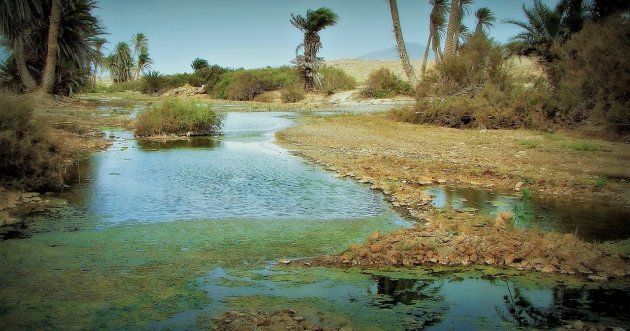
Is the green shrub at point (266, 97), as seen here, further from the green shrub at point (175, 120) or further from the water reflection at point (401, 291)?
the water reflection at point (401, 291)

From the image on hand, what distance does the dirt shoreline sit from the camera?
6082 millimetres

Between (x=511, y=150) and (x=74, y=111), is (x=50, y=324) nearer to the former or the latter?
(x=511, y=150)

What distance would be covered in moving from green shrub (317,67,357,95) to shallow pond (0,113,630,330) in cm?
3889

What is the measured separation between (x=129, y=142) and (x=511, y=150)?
41.6 feet

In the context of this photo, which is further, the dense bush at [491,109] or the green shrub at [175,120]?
the green shrub at [175,120]

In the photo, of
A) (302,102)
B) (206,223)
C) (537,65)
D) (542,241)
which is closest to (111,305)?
(206,223)

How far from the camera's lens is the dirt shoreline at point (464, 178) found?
20.0 ft

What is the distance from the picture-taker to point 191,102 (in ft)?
68.3

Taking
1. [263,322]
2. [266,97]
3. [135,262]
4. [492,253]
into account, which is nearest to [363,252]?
[492,253]

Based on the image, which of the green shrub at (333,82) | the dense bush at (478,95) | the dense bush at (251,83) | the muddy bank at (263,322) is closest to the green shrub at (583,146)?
the dense bush at (478,95)

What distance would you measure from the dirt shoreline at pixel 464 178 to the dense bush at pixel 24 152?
6.17 m

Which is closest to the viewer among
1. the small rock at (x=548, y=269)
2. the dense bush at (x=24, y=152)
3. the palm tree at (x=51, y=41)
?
the small rock at (x=548, y=269)

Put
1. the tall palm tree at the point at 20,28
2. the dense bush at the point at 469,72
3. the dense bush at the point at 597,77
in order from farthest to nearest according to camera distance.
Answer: the tall palm tree at the point at 20,28 < the dense bush at the point at 469,72 < the dense bush at the point at 597,77

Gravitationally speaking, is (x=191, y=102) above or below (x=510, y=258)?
above
